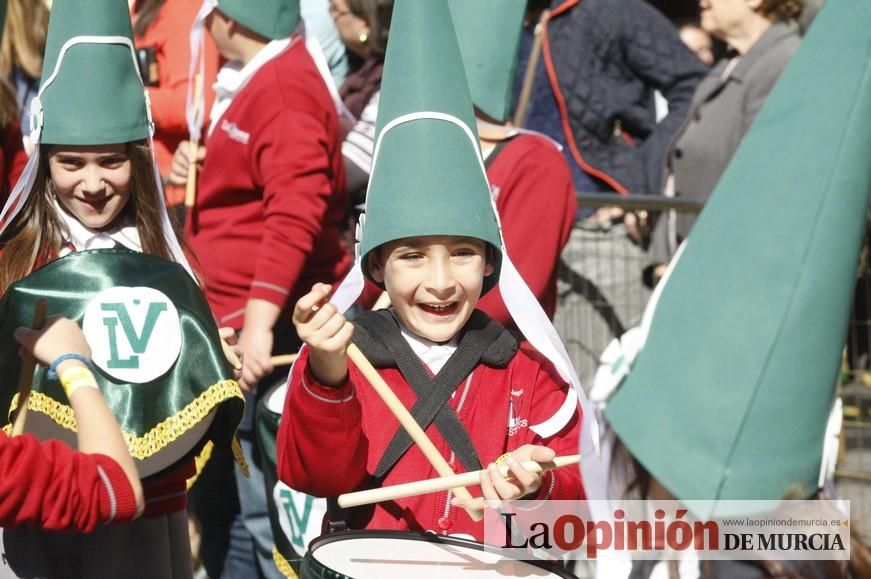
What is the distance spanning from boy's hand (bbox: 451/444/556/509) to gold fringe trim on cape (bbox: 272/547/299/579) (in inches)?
55.2

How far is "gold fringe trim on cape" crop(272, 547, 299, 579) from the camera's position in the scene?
15.3 ft

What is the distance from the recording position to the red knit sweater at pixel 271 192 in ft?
16.6

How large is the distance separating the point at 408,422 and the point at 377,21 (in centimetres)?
284

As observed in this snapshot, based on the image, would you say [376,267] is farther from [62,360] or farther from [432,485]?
[62,360]

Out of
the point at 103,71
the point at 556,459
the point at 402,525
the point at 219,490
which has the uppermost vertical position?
the point at 103,71

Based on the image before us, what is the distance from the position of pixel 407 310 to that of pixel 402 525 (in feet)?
1.66

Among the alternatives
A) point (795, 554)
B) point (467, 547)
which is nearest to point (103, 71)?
point (467, 547)

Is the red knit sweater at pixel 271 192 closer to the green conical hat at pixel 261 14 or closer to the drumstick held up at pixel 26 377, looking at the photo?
the green conical hat at pixel 261 14

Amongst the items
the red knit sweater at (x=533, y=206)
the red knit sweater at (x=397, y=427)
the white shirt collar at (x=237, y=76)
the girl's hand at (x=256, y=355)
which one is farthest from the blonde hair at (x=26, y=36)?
the red knit sweater at (x=397, y=427)

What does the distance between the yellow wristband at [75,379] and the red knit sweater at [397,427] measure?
0.50 m

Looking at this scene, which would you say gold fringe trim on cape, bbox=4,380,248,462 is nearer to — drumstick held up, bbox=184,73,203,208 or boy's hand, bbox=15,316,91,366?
boy's hand, bbox=15,316,91,366

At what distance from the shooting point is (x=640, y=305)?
22.2 ft

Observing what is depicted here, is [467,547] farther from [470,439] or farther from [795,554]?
[795,554]

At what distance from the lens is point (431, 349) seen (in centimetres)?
384
